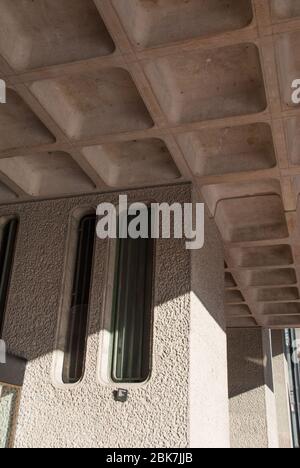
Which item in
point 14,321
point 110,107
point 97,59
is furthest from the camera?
point 14,321

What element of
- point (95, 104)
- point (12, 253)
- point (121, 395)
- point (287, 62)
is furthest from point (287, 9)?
point (12, 253)

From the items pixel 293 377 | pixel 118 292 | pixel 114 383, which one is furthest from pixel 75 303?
pixel 293 377

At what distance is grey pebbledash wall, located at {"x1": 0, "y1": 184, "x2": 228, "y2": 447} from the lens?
481cm

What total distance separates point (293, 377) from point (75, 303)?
43617 millimetres

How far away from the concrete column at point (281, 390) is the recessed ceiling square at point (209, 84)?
12430 mm

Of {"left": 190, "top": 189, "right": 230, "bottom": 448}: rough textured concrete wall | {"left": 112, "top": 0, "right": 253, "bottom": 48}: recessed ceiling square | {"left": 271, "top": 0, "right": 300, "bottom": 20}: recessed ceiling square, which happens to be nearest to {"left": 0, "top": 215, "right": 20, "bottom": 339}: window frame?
{"left": 190, "top": 189, "right": 230, "bottom": 448}: rough textured concrete wall

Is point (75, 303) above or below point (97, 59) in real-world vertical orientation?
below

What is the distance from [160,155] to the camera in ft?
19.1

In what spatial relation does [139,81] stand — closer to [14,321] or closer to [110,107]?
[110,107]

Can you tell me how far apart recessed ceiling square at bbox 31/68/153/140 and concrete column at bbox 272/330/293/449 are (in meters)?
12.5

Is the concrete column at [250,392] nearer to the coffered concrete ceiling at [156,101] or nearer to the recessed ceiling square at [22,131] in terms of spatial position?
the coffered concrete ceiling at [156,101]

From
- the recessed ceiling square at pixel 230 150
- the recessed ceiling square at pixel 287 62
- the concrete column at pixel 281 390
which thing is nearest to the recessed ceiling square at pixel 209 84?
the recessed ceiling square at pixel 287 62

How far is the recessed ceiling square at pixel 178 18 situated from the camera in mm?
3756
